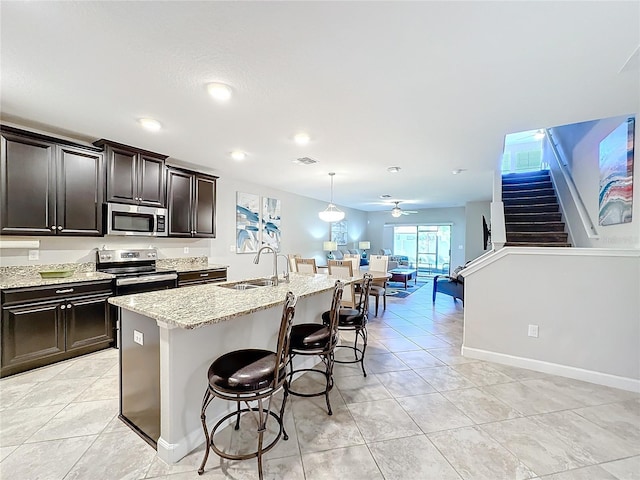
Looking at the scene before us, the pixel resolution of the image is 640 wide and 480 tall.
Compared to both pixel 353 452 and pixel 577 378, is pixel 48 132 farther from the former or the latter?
pixel 577 378

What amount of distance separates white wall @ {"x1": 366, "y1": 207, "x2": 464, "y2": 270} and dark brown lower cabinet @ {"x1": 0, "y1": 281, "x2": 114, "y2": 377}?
9.14 metres

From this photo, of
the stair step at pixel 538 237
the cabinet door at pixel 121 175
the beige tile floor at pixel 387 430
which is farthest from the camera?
the stair step at pixel 538 237

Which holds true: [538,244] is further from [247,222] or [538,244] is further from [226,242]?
[226,242]

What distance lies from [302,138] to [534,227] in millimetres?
4292

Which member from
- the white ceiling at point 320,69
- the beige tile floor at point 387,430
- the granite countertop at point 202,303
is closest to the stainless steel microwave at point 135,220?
the white ceiling at point 320,69

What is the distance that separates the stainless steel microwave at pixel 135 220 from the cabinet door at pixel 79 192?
11 cm

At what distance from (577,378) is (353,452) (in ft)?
8.37

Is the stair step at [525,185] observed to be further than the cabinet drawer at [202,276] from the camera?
Yes

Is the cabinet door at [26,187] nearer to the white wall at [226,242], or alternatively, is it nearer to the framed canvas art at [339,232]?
the white wall at [226,242]

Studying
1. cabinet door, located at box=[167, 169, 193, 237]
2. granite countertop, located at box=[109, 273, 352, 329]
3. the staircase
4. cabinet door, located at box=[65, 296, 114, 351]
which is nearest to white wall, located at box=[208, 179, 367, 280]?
cabinet door, located at box=[167, 169, 193, 237]

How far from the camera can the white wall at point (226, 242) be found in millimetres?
3256

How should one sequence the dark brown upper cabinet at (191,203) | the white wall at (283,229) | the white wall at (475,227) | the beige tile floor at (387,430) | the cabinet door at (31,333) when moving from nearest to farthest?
the beige tile floor at (387,430) → the cabinet door at (31,333) → the dark brown upper cabinet at (191,203) → the white wall at (283,229) → the white wall at (475,227)

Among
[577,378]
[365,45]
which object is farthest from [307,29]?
[577,378]

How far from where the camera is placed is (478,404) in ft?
7.62
